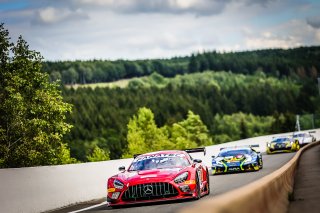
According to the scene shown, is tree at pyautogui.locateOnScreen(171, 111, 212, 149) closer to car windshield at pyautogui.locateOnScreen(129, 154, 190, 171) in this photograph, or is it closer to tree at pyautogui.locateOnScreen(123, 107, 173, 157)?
tree at pyautogui.locateOnScreen(123, 107, 173, 157)

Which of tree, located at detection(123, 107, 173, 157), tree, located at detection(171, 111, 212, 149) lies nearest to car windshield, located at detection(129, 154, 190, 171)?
tree, located at detection(123, 107, 173, 157)

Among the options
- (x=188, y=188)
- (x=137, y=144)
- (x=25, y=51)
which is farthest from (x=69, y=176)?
(x=137, y=144)

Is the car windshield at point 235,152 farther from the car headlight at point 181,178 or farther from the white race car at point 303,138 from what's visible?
the white race car at point 303,138

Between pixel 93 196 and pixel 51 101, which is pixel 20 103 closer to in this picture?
Result: pixel 51 101

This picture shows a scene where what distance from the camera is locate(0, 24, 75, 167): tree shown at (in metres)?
33.2

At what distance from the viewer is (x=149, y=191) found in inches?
532

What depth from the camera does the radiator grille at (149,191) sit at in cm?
1351

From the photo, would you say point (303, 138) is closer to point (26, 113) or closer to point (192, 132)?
point (26, 113)

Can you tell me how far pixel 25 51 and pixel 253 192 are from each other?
30662 mm

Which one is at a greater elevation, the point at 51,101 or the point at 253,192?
the point at 51,101

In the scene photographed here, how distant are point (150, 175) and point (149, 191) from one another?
1.13 feet

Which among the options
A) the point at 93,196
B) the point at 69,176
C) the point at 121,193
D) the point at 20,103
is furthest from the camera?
the point at 20,103

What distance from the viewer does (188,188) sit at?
13.7 metres

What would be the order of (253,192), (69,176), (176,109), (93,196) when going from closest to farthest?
1. (253,192)
2. (69,176)
3. (93,196)
4. (176,109)
